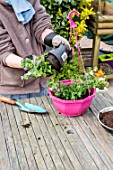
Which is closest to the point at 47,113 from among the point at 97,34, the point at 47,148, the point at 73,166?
the point at 47,148

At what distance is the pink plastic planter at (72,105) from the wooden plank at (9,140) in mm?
261

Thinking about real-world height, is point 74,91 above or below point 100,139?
above

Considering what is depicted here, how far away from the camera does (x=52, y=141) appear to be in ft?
4.09

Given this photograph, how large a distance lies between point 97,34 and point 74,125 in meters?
1.90

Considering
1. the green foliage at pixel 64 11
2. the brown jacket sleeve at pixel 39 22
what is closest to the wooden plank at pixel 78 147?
the brown jacket sleeve at pixel 39 22

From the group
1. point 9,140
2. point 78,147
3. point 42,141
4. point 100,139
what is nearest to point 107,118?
point 100,139

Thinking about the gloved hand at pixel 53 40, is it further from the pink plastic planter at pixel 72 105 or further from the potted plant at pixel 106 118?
the potted plant at pixel 106 118

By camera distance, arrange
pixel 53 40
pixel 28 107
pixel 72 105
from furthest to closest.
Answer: pixel 53 40, pixel 28 107, pixel 72 105

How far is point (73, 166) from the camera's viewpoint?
3.60 ft

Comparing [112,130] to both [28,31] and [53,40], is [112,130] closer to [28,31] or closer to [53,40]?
[53,40]

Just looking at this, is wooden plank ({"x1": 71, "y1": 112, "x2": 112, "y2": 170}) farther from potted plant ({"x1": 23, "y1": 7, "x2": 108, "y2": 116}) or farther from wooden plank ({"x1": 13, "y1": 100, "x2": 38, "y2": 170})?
wooden plank ({"x1": 13, "y1": 100, "x2": 38, "y2": 170})

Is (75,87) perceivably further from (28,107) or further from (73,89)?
(28,107)

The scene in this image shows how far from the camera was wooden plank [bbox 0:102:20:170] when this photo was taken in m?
1.12

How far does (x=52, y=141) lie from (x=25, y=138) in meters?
0.12
